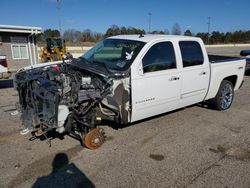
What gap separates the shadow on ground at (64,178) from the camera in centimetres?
337

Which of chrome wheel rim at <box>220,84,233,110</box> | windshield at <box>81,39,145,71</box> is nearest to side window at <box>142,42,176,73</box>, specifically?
windshield at <box>81,39,145,71</box>

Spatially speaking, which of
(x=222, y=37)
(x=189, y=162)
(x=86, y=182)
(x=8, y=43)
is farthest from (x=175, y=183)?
(x=222, y=37)

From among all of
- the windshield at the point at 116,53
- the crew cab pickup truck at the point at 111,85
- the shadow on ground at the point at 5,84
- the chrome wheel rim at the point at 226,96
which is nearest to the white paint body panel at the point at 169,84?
the crew cab pickup truck at the point at 111,85

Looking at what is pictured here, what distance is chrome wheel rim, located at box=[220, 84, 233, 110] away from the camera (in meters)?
6.71

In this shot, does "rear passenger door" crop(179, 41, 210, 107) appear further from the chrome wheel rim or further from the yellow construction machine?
the yellow construction machine

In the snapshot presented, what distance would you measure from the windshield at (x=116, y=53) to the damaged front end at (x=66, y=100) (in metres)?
0.46

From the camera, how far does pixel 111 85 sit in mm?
4320

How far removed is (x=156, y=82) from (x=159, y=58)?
52 cm

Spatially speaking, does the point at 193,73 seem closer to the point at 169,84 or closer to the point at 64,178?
the point at 169,84

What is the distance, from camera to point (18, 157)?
13.4ft

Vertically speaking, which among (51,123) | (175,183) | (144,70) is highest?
(144,70)

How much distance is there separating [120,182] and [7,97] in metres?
6.34

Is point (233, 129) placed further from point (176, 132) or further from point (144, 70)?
point (144, 70)

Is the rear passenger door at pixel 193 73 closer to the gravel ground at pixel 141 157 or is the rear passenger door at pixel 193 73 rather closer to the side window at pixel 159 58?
the side window at pixel 159 58
